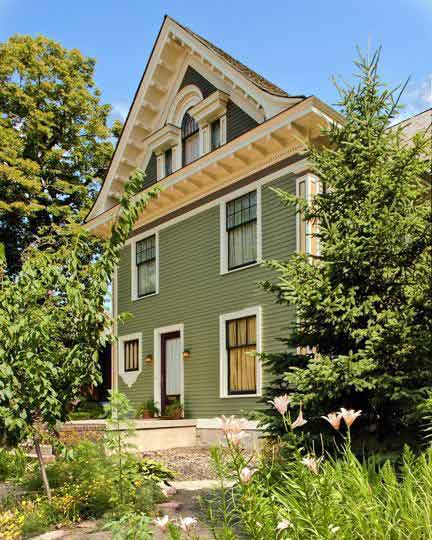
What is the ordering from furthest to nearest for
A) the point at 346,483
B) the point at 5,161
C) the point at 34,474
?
1. the point at 5,161
2. the point at 34,474
3. the point at 346,483

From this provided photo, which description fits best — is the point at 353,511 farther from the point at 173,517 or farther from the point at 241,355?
the point at 241,355

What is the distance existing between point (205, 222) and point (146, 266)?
3.02 meters

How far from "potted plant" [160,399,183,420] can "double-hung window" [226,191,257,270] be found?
3.57 m

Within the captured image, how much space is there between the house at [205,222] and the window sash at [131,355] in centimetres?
3

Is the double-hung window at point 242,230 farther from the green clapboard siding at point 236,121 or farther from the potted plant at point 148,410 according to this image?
the potted plant at point 148,410

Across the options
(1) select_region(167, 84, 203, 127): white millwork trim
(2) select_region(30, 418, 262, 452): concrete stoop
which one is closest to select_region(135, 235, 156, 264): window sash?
(1) select_region(167, 84, 203, 127): white millwork trim

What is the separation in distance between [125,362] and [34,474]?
9.81m

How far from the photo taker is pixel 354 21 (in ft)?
27.7

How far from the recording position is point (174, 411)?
14398 mm

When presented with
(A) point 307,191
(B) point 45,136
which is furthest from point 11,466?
(B) point 45,136

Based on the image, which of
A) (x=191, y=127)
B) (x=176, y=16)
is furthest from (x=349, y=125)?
(x=176, y=16)

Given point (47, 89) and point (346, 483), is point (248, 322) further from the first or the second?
point (47, 89)

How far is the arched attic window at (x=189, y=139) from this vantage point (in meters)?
15.3

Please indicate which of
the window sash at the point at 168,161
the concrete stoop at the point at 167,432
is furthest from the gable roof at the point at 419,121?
the concrete stoop at the point at 167,432
